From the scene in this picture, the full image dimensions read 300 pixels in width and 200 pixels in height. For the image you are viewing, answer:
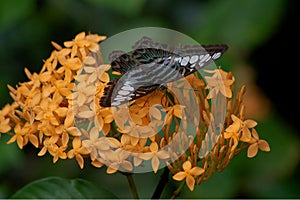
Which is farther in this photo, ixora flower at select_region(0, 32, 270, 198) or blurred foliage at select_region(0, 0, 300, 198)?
blurred foliage at select_region(0, 0, 300, 198)

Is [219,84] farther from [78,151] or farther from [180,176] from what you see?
[78,151]

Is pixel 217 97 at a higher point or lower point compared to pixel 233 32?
lower

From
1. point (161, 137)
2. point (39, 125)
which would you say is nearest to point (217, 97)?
point (161, 137)

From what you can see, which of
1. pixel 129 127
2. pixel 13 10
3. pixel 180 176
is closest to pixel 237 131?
pixel 180 176

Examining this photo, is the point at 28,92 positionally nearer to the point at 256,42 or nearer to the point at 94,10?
the point at 256,42

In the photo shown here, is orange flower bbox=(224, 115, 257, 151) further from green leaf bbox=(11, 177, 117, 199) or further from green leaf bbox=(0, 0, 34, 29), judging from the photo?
green leaf bbox=(0, 0, 34, 29)

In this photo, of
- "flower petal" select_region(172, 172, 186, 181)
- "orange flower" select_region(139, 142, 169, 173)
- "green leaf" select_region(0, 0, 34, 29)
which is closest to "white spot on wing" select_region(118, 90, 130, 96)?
"orange flower" select_region(139, 142, 169, 173)
